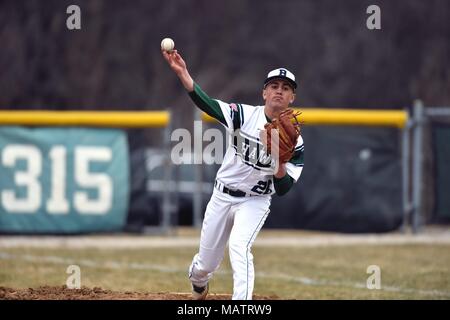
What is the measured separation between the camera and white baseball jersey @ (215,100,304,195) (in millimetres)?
7609

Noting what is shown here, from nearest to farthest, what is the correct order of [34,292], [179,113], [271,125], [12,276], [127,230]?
1. [271,125]
2. [34,292]
3. [12,276]
4. [127,230]
5. [179,113]

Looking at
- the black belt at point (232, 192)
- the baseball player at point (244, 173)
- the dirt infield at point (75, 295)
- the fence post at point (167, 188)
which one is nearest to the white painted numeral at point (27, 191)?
the fence post at point (167, 188)

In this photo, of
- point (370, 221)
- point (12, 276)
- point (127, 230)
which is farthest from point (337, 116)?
point (12, 276)

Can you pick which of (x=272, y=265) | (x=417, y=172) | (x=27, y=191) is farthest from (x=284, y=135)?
(x=417, y=172)

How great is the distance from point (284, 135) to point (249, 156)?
55 cm

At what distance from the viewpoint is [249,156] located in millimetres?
7684

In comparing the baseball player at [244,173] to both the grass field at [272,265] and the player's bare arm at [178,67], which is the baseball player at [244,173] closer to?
the player's bare arm at [178,67]

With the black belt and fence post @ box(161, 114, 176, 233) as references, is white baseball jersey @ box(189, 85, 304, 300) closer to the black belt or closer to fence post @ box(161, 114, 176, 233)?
the black belt

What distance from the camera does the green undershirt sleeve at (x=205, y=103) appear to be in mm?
7289

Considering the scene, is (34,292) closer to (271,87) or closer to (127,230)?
(271,87)

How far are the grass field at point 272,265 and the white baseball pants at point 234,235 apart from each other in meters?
1.48
